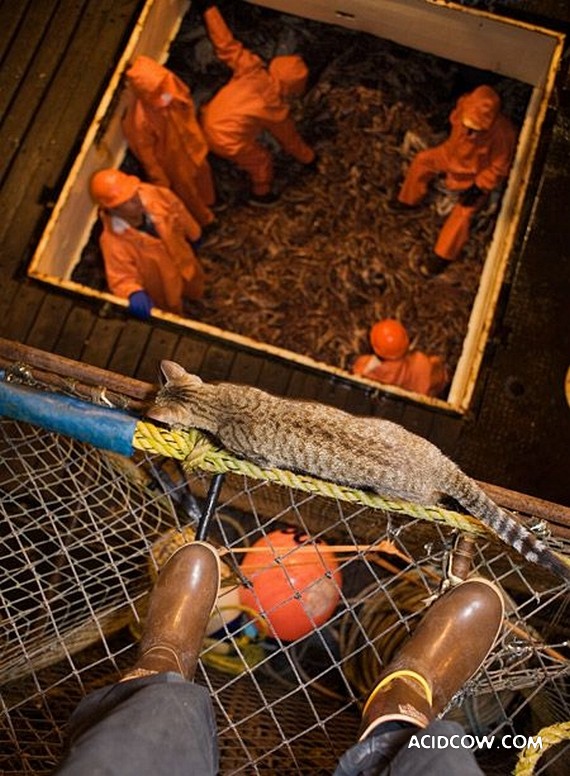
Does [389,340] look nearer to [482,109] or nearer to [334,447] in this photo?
[482,109]

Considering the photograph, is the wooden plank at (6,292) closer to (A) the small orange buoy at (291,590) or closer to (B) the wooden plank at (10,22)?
(B) the wooden plank at (10,22)

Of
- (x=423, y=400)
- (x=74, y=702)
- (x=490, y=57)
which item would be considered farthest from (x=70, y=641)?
(x=490, y=57)

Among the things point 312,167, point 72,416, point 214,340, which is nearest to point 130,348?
point 214,340

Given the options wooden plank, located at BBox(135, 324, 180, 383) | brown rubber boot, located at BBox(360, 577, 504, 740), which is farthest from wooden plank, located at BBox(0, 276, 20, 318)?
brown rubber boot, located at BBox(360, 577, 504, 740)

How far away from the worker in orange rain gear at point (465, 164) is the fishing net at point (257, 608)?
3.46m

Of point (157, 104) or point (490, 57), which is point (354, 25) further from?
point (157, 104)

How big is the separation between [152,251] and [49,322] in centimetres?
111

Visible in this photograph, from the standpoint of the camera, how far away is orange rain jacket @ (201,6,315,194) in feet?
19.7

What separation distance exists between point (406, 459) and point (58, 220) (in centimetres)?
418

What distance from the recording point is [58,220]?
5.68m

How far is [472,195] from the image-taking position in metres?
6.64

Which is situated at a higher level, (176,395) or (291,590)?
(176,395)

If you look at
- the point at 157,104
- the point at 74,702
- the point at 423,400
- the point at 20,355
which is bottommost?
the point at 74,702

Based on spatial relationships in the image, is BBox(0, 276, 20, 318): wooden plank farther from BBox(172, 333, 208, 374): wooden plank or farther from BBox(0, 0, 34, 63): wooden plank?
BBox(0, 0, 34, 63): wooden plank
